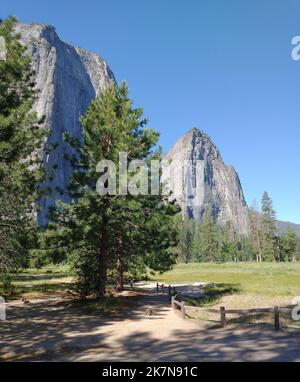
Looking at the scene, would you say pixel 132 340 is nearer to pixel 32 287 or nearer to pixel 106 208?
pixel 106 208

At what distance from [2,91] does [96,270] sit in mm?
13419

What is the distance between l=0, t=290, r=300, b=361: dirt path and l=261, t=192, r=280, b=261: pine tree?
80.2 metres

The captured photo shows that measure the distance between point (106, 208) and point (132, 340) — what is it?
9.08m

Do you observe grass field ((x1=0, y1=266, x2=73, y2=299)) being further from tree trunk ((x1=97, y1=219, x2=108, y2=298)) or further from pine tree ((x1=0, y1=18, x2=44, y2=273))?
pine tree ((x1=0, y1=18, x2=44, y2=273))

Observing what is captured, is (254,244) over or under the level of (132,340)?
over

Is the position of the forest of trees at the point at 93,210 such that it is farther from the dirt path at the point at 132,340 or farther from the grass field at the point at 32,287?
the dirt path at the point at 132,340

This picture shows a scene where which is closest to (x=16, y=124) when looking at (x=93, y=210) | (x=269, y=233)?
(x=93, y=210)

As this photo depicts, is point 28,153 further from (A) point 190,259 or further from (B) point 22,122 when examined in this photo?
(A) point 190,259

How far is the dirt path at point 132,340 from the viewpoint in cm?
1243

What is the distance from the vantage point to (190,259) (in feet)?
474

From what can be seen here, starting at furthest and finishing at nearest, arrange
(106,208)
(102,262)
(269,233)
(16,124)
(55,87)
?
(55,87), (269,233), (102,262), (106,208), (16,124)

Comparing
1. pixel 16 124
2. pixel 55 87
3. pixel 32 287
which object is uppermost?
pixel 55 87

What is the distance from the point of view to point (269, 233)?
98562 mm
